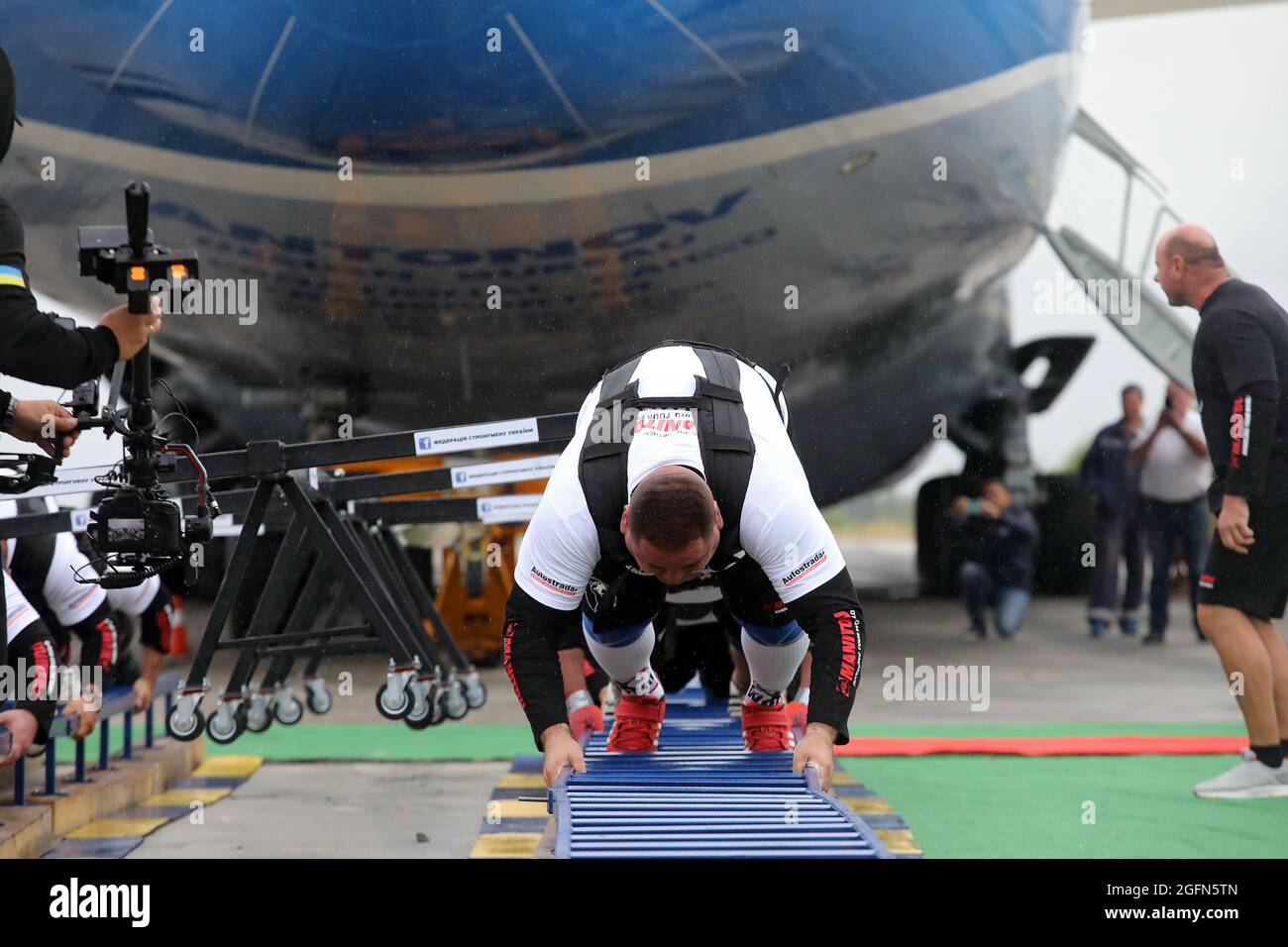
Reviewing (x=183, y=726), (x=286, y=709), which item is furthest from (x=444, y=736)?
(x=183, y=726)

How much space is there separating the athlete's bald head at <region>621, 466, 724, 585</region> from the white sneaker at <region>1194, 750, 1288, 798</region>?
258 centimetres

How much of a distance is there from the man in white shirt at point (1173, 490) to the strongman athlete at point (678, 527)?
700 cm

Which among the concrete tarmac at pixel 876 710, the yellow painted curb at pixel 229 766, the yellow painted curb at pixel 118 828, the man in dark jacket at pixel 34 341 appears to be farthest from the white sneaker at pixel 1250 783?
the yellow painted curb at pixel 229 766

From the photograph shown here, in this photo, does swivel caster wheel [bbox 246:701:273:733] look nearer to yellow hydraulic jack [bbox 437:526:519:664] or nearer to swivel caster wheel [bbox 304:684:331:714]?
swivel caster wheel [bbox 304:684:331:714]

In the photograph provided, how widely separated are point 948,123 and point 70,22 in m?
4.16

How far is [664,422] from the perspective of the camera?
10.0 feet

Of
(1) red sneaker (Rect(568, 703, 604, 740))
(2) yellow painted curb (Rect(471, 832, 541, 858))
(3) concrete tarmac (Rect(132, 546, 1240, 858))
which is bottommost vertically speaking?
(3) concrete tarmac (Rect(132, 546, 1240, 858))

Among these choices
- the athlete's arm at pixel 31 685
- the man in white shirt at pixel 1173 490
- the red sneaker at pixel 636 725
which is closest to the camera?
the athlete's arm at pixel 31 685

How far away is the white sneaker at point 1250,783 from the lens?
4.37m

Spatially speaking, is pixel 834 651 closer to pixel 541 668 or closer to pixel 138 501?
pixel 541 668

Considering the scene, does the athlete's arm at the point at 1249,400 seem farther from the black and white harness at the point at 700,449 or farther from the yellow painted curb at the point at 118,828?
the yellow painted curb at the point at 118,828

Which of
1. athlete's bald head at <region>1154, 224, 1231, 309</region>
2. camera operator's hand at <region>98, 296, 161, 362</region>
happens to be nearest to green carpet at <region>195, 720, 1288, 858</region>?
athlete's bald head at <region>1154, 224, 1231, 309</region>

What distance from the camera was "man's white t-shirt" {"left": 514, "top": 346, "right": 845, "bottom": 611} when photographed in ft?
Result: 9.79
